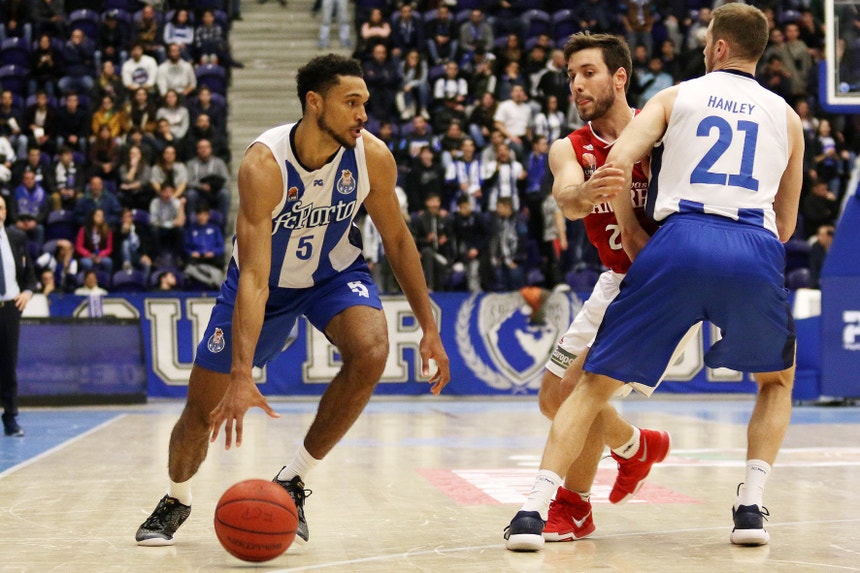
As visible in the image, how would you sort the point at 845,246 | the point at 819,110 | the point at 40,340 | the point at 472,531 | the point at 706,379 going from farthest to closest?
the point at 819,110, the point at 706,379, the point at 40,340, the point at 845,246, the point at 472,531

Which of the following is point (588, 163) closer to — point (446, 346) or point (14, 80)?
point (446, 346)

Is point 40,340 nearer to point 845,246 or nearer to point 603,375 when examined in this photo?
point 845,246

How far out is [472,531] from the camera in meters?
5.44

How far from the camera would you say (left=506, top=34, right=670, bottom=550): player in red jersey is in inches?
209

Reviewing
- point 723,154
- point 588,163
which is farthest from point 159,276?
point 723,154

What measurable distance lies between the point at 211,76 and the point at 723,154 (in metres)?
15.9

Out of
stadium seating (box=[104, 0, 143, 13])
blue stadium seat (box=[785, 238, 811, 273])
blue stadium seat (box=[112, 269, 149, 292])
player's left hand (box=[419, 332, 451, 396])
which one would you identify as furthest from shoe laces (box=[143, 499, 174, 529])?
stadium seating (box=[104, 0, 143, 13])

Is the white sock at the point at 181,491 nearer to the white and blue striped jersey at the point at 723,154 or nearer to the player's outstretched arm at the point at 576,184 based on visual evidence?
the player's outstretched arm at the point at 576,184

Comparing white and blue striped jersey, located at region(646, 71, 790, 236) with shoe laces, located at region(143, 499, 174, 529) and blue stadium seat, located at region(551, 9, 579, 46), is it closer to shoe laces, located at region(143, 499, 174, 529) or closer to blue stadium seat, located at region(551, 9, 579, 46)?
shoe laces, located at region(143, 499, 174, 529)

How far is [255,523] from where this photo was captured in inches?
184

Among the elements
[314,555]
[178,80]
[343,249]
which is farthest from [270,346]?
[178,80]

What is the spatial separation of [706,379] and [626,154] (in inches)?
470

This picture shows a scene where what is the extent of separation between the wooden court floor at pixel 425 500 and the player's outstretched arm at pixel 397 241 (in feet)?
2.91

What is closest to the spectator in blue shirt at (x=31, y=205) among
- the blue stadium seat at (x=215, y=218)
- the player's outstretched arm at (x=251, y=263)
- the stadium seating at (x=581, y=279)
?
the blue stadium seat at (x=215, y=218)
